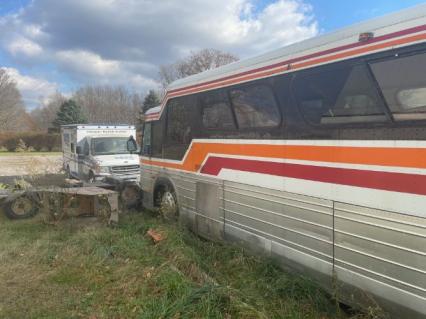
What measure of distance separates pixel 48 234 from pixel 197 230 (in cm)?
270

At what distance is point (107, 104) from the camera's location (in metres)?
71.2

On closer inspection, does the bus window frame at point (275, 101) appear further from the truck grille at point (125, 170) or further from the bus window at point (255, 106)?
the truck grille at point (125, 170)

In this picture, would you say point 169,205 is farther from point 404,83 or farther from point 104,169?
point 104,169

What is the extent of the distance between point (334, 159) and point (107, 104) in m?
70.6

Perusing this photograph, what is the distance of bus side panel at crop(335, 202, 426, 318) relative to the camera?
3.33m

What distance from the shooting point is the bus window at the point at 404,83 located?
339cm

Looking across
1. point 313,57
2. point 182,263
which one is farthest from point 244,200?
point 313,57

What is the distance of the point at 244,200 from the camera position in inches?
217

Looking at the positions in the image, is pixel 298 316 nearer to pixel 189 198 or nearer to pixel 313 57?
pixel 313 57

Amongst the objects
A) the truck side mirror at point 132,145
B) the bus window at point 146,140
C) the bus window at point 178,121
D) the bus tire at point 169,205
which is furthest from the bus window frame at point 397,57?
the truck side mirror at point 132,145

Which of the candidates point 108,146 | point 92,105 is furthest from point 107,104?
point 108,146

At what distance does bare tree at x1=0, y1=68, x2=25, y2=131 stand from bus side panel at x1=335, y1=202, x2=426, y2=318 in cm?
6441

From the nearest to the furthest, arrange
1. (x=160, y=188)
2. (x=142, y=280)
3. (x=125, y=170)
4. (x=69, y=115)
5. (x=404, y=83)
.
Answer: (x=404, y=83)
(x=142, y=280)
(x=160, y=188)
(x=125, y=170)
(x=69, y=115)

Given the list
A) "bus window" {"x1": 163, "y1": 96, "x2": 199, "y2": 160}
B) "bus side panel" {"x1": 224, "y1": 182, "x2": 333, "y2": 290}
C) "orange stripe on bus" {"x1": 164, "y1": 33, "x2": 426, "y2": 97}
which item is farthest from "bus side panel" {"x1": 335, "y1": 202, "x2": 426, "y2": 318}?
"bus window" {"x1": 163, "y1": 96, "x2": 199, "y2": 160}
